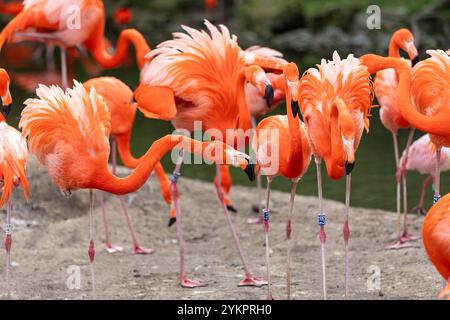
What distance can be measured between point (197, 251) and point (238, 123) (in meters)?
1.30

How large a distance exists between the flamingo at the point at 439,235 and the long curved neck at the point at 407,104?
3.92ft

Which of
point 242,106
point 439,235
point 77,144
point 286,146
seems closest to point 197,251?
point 242,106

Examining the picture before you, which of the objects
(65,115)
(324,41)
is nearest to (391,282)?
(65,115)

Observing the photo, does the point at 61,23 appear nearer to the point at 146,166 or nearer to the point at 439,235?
the point at 146,166

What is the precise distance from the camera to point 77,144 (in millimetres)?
5129

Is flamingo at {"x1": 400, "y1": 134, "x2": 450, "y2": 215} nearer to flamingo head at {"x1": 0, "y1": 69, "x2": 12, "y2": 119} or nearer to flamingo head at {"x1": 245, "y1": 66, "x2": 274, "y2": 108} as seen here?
flamingo head at {"x1": 245, "y1": 66, "x2": 274, "y2": 108}

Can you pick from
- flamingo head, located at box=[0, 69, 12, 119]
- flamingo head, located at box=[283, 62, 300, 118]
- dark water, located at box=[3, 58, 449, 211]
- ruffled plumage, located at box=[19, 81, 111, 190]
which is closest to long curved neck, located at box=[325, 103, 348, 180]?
flamingo head, located at box=[283, 62, 300, 118]

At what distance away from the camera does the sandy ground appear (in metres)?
5.67
